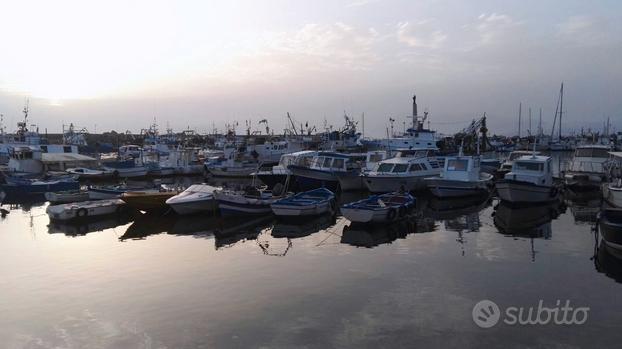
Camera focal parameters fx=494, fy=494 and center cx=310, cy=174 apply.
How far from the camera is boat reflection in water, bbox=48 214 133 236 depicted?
2142 centimetres

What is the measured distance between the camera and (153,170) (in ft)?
156

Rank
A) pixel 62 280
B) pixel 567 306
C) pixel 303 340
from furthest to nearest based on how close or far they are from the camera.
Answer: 1. pixel 62 280
2. pixel 567 306
3. pixel 303 340

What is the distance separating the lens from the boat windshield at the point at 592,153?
113 feet

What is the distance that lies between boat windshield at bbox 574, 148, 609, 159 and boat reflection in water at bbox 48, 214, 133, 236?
3028 centimetres

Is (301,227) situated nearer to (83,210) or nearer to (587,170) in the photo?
(83,210)

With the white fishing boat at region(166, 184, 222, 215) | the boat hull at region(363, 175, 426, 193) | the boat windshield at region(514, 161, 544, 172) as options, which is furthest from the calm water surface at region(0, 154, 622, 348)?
the boat hull at region(363, 175, 426, 193)

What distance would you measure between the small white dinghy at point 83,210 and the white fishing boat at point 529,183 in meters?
Result: 20.3

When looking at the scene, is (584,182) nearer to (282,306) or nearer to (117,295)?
A: (282,306)

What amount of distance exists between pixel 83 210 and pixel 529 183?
22.7 meters

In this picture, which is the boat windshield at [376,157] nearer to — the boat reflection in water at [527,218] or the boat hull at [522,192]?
the boat reflection in water at [527,218]

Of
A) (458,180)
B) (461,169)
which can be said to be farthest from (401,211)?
(461,169)

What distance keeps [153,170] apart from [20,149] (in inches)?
482

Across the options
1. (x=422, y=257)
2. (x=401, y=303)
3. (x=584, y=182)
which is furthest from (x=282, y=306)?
(x=584, y=182)

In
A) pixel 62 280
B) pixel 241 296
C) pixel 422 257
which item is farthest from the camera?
pixel 422 257
